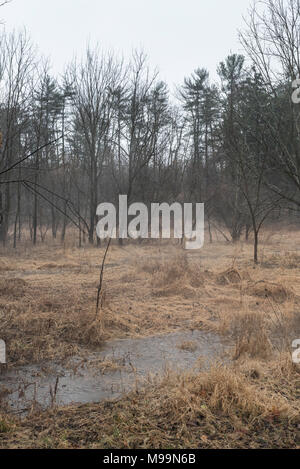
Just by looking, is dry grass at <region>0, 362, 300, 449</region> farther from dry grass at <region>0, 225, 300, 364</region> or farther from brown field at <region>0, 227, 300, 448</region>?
dry grass at <region>0, 225, 300, 364</region>

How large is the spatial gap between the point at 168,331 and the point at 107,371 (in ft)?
5.70

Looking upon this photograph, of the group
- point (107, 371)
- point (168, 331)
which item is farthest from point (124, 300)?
point (107, 371)

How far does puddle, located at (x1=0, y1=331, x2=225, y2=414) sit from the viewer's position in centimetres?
368

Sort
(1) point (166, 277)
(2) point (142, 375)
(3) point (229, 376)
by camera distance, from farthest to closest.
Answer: (1) point (166, 277) → (2) point (142, 375) → (3) point (229, 376)

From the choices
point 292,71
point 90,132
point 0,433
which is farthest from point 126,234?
point 0,433

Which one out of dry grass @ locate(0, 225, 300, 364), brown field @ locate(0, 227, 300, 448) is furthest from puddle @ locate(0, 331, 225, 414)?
dry grass @ locate(0, 225, 300, 364)

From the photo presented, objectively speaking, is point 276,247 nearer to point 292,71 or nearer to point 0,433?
point 292,71

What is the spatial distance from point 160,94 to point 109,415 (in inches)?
843

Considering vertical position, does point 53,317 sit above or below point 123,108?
below

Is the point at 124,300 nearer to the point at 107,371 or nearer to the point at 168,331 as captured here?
the point at 168,331

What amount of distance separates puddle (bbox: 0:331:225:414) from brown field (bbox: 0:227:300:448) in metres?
0.20

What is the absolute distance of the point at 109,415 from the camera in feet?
10.4

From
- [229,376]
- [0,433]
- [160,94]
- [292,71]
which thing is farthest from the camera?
[160,94]

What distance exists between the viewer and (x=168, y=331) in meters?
5.91
